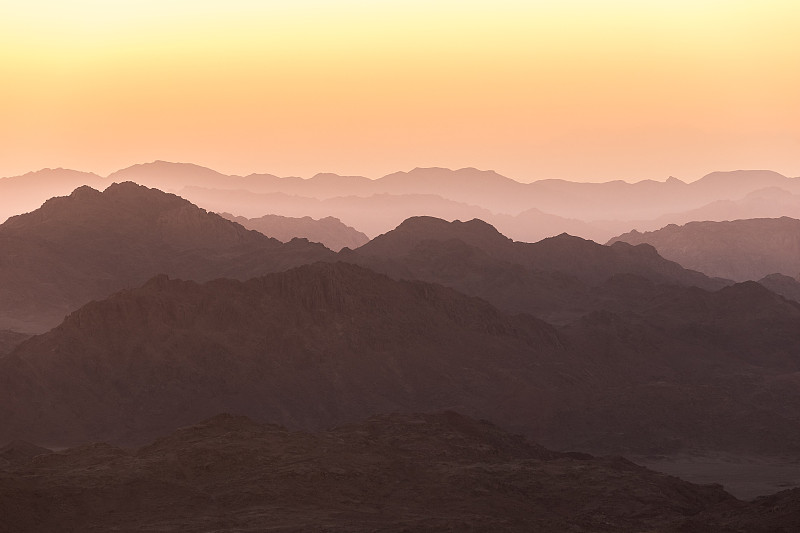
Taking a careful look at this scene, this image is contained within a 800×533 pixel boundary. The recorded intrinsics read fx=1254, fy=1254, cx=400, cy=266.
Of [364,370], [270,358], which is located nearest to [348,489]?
[270,358]

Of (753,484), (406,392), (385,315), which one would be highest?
(385,315)

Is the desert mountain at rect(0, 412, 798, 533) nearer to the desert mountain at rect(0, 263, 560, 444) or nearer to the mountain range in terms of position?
the mountain range

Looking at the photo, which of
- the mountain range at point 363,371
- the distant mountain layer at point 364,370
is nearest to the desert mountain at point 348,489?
the mountain range at point 363,371

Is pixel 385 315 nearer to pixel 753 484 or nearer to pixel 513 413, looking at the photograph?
pixel 513 413

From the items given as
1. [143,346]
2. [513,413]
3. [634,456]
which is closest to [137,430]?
[143,346]

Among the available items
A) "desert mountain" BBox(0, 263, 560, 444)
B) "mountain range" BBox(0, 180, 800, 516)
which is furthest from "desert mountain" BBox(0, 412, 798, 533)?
"desert mountain" BBox(0, 263, 560, 444)

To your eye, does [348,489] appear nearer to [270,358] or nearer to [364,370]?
[270,358]
